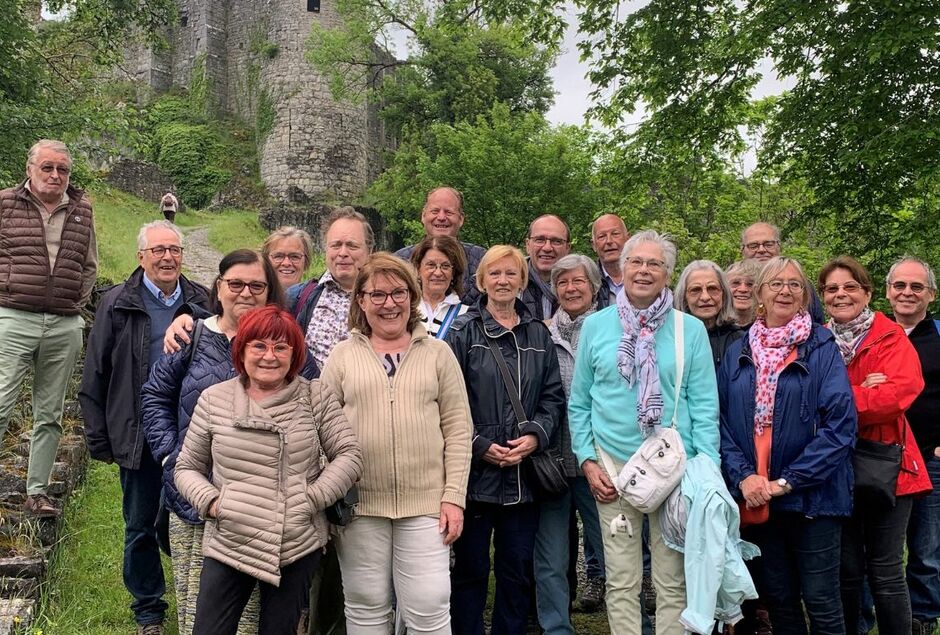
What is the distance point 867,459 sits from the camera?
12.8ft

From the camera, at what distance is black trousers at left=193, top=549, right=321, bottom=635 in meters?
3.13

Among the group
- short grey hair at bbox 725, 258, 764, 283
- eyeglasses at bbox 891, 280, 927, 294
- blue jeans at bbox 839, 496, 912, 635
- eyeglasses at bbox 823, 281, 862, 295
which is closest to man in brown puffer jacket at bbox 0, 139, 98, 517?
short grey hair at bbox 725, 258, 764, 283

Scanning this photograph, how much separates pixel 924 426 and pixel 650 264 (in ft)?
6.11

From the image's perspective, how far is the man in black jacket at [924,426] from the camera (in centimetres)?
436

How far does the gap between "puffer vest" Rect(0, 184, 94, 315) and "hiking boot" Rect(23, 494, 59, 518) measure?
1127 millimetres

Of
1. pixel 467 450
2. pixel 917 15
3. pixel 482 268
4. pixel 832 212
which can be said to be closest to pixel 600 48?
pixel 832 212

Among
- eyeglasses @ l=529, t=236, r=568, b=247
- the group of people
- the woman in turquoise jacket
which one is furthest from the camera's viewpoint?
eyeglasses @ l=529, t=236, r=568, b=247

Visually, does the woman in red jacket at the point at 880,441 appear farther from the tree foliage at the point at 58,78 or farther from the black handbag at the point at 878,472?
the tree foliage at the point at 58,78

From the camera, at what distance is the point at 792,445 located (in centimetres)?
372

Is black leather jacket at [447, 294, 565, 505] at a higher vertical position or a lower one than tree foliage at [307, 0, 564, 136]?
lower

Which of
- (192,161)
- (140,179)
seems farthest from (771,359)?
(192,161)

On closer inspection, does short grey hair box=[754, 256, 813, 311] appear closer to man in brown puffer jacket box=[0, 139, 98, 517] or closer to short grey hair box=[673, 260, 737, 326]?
short grey hair box=[673, 260, 737, 326]

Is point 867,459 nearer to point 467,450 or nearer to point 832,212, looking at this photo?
point 467,450

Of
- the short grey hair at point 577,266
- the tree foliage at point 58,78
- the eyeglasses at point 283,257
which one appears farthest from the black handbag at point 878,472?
the tree foliage at point 58,78
